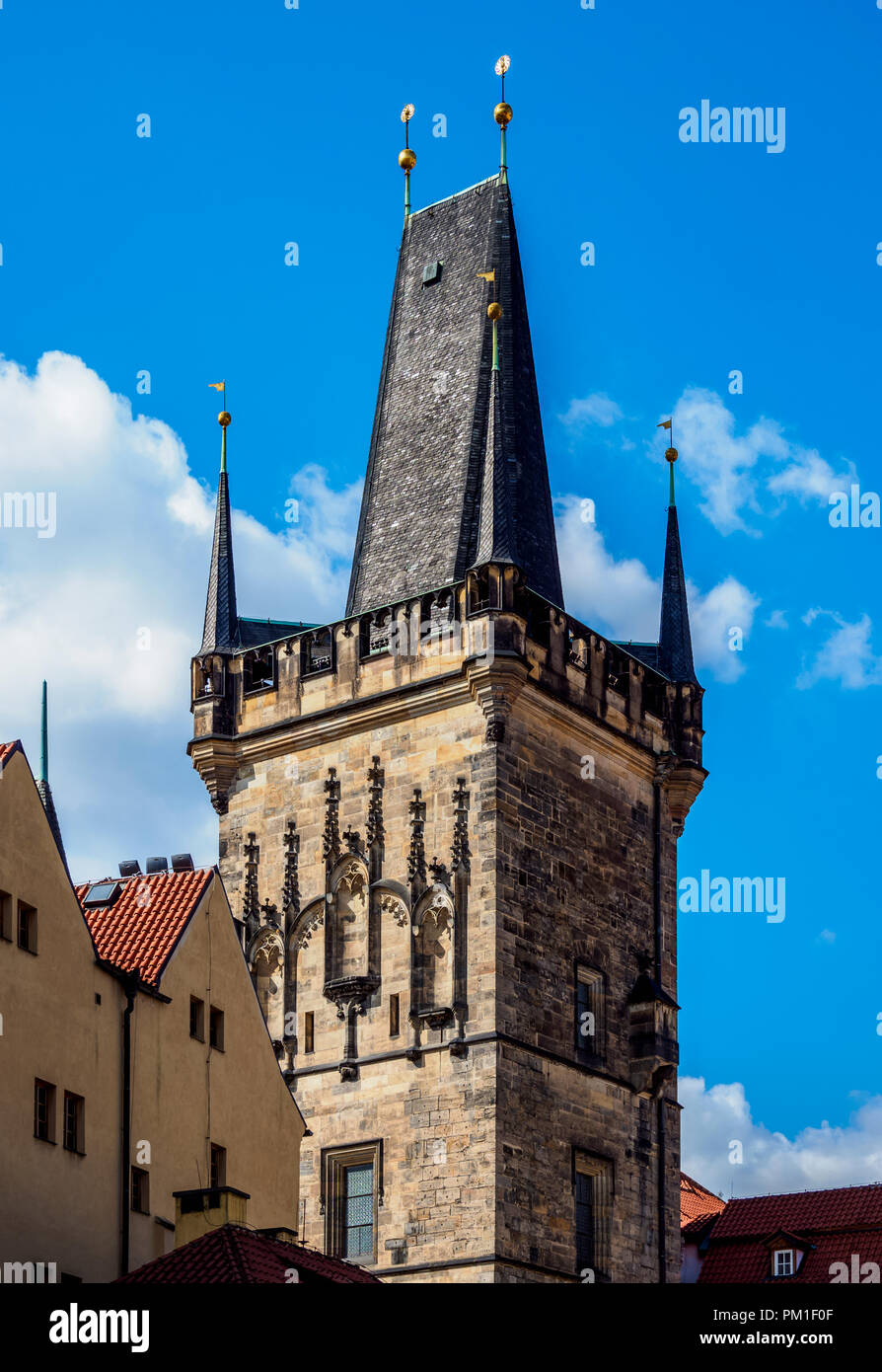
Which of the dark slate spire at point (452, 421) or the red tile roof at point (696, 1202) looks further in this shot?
the red tile roof at point (696, 1202)

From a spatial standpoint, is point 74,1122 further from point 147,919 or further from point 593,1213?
point 593,1213

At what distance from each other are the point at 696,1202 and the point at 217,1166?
20219 millimetres

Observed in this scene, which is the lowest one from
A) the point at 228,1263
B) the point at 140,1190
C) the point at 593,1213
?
the point at 228,1263

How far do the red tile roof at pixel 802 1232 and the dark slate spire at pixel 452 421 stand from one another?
11495mm

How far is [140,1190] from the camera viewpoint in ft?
96.8

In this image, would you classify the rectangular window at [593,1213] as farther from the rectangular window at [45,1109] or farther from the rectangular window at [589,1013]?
the rectangular window at [45,1109]

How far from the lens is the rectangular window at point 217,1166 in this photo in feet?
103

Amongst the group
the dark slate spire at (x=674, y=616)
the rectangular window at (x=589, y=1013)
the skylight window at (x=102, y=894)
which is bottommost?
the rectangular window at (x=589, y=1013)

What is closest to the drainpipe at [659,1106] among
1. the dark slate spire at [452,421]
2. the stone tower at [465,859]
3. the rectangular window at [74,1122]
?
the stone tower at [465,859]

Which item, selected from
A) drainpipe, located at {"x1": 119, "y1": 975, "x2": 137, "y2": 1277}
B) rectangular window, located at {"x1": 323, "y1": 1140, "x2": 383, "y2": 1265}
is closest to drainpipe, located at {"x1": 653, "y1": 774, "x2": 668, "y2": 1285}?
rectangular window, located at {"x1": 323, "y1": 1140, "x2": 383, "y2": 1265}

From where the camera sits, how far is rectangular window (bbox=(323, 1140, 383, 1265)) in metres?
37.1

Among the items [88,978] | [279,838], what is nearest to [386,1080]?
[279,838]

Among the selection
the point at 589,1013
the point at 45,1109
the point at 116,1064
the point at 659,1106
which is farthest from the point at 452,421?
the point at 45,1109
